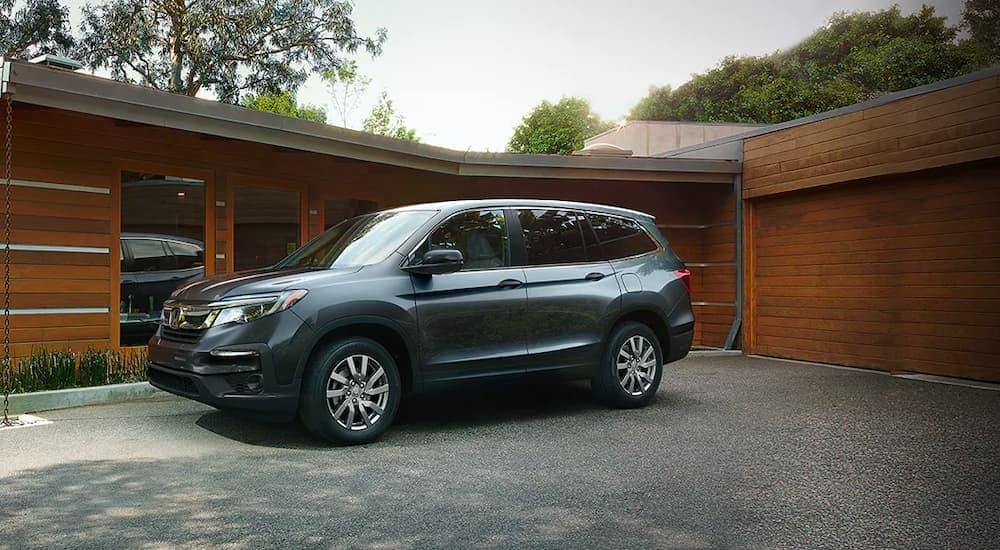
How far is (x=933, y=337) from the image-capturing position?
9.96m

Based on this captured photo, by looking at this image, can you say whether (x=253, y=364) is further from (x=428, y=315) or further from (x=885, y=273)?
(x=885, y=273)

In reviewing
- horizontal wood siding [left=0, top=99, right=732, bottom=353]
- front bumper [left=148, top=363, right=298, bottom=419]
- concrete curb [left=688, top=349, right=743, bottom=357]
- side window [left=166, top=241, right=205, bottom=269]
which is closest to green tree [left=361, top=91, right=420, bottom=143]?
horizontal wood siding [left=0, top=99, right=732, bottom=353]

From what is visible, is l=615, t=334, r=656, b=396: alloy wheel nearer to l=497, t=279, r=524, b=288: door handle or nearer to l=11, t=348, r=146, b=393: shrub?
l=497, t=279, r=524, b=288: door handle

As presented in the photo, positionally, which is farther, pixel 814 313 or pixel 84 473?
pixel 814 313

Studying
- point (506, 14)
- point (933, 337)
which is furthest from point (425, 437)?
point (506, 14)

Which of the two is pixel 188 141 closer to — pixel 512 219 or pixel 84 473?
pixel 512 219

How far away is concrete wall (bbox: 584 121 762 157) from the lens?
2616cm

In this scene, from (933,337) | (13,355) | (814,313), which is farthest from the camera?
(814,313)

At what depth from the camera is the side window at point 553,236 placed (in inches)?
284

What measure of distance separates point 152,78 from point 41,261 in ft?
69.9

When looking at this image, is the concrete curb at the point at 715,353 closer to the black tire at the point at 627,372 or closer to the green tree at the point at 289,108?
the black tire at the point at 627,372

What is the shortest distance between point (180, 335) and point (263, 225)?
5266 mm

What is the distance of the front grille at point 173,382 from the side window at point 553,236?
286cm

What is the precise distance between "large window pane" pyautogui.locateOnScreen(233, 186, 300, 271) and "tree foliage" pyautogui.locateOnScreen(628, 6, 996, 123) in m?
37.2
